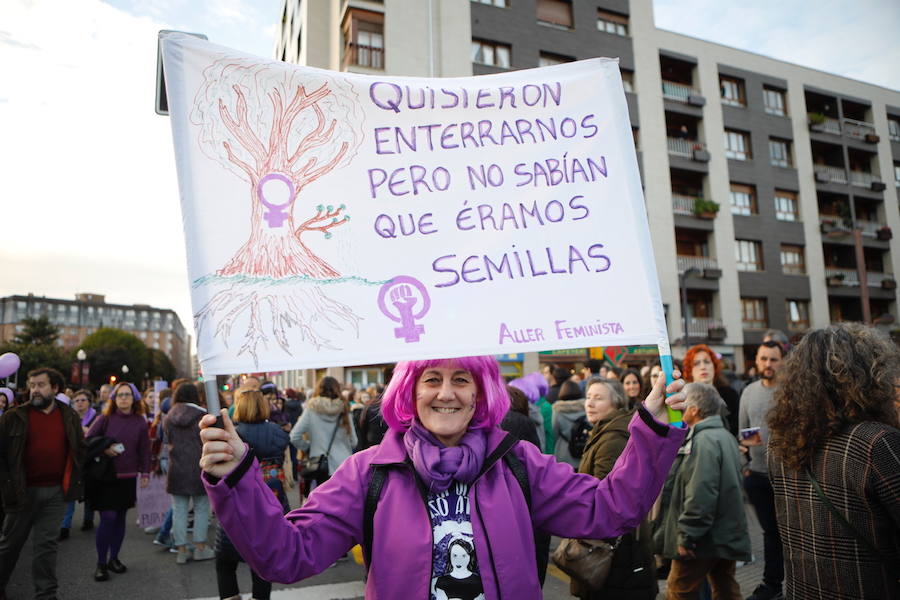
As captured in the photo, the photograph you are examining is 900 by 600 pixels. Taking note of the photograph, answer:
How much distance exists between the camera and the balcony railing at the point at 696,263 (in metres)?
27.1

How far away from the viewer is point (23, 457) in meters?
5.12

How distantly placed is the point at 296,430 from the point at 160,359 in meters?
107

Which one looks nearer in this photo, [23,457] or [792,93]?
[23,457]

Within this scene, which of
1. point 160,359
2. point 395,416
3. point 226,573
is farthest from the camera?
point 160,359

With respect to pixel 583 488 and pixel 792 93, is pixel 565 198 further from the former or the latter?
pixel 792 93

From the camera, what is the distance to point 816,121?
→ 30.8 meters

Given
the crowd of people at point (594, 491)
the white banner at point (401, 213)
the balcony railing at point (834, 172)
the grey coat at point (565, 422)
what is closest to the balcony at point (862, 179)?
the balcony railing at point (834, 172)

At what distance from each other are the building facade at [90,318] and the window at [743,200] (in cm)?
11766

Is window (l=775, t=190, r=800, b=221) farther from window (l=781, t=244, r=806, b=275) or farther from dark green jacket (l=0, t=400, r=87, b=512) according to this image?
dark green jacket (l=0, t=400, r=87, b=512)

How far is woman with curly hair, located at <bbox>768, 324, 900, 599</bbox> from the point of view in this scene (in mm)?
2188

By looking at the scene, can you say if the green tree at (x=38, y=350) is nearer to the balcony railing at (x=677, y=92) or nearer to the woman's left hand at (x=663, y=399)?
the balcony railing at (x=677, y=92)

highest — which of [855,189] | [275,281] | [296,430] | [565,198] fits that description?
[855,189]

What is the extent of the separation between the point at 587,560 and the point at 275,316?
2.22m

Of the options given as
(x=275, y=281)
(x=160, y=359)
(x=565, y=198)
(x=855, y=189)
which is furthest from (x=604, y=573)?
(x=160, y=359)
